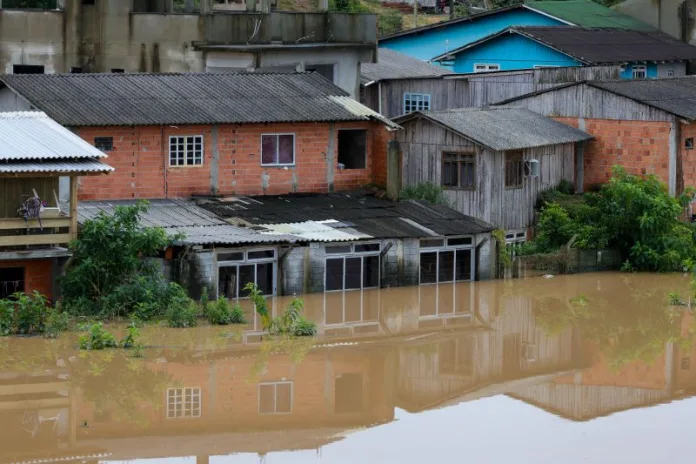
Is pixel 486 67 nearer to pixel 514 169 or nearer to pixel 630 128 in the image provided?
pixel 630 128

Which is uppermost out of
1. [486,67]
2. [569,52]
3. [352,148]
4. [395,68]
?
[569,52]

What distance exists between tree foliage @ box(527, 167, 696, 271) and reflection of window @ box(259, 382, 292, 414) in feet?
40.3

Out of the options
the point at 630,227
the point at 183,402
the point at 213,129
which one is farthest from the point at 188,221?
the point at 630,227

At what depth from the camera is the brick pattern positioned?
39.5 meters

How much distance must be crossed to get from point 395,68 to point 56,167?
58.3ft

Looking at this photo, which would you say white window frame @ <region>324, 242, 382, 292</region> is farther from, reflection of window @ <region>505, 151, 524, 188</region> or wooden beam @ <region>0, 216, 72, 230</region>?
wooden beam @ <region>0, 216, 72, 230</region>

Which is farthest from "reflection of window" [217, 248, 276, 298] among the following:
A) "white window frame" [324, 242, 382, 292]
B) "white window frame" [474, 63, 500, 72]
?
"white window frame" [474, 63, 500, 72]

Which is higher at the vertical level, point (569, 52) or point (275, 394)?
point (569, 52)

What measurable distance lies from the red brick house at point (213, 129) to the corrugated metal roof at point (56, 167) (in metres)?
2.97

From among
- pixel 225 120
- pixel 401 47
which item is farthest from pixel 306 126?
pixel 401 47

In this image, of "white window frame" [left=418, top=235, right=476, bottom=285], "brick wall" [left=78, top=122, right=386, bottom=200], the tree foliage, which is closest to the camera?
"brick wall" [left=78, top=122, right=386, bottom=200]

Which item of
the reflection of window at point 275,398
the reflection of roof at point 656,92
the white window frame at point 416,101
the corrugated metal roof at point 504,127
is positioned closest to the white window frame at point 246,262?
the reflection of window at point 275,398

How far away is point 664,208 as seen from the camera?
36719mm

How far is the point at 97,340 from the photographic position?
27.7 m
